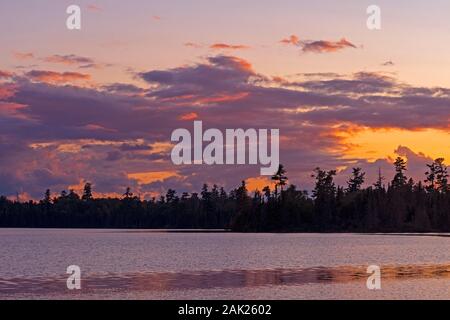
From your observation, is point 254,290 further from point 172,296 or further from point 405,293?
point 405,293

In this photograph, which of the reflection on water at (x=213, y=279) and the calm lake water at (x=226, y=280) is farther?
the reflection on water at (x=213, y=279)

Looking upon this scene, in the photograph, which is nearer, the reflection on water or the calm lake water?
the calm lake water

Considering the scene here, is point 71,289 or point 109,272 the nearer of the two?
point 71,289

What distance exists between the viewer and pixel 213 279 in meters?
77.0

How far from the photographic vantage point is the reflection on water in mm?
67750

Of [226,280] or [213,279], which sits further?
[213,279]

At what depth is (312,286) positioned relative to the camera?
2712 inches

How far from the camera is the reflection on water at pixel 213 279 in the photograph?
222 ft
